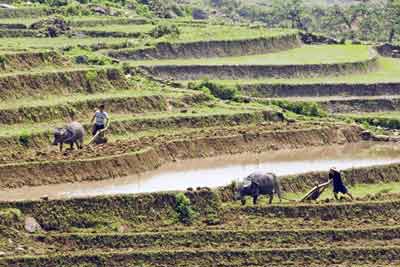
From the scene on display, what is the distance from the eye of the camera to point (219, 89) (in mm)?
57469

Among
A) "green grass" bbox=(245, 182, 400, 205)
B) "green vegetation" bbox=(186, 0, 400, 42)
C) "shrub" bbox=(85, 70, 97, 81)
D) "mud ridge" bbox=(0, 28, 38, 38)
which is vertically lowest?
"green vegetation" bbox=(186, 0, 400, 42)

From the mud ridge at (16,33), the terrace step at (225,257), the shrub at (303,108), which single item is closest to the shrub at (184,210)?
the terrace step at (225,257)

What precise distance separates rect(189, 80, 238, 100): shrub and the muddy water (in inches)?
269

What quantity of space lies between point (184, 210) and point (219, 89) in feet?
58.8

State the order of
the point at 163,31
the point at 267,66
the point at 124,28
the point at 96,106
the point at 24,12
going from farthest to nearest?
1. the point at 124,28
2. the point at 24,12
3. the point at 163,31
4. the point at 267,66
5. the point at 96,106

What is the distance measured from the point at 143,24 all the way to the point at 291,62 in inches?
364

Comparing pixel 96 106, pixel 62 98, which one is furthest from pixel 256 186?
pixel 62 98

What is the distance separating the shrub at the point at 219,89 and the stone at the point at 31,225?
19.4 m

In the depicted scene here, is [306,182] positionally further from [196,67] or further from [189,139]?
[196,67]

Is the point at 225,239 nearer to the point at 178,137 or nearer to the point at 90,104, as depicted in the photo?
the point at 178,137

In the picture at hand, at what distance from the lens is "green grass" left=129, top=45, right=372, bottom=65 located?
6750cm

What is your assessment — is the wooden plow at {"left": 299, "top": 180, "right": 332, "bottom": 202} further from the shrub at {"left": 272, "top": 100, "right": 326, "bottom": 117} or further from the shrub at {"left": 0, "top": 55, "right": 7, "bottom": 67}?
the shrub at {"left": 272, "top": 100, "right": 326, "bottom": 117}

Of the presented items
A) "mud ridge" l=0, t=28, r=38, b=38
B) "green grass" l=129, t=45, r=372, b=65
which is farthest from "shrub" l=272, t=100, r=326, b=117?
"mud ridge" l=0, t=28, r=38, b=38

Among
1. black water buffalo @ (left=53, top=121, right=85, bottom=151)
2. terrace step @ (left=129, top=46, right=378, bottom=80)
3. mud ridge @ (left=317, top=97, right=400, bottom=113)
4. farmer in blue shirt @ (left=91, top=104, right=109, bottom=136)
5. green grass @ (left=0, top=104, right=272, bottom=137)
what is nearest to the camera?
black water buffalo @ (left=53, top=121, right=85, bottom=151)
